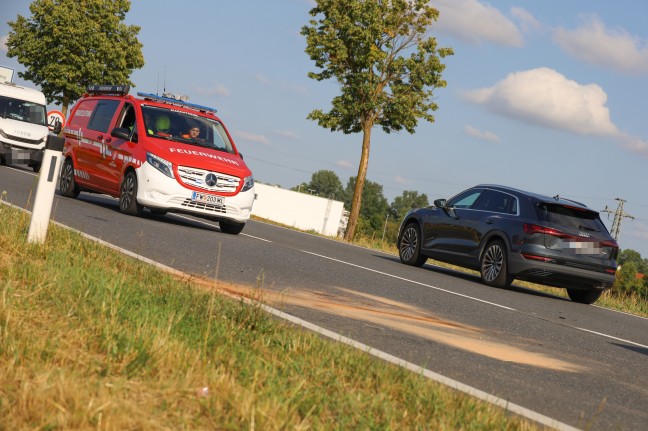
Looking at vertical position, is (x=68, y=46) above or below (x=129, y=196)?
above

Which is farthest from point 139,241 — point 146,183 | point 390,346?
point 390,346

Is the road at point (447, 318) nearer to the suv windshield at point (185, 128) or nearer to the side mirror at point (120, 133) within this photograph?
the side mirror at point (120, 133)

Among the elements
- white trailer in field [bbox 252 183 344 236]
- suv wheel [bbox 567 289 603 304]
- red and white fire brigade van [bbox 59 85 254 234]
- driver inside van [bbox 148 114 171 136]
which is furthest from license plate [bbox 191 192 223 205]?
white trailer in field [bbox 252 183 344 236]

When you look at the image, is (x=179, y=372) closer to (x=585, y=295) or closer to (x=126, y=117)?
(x=585, y=295)

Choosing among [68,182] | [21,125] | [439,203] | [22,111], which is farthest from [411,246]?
[22,111]

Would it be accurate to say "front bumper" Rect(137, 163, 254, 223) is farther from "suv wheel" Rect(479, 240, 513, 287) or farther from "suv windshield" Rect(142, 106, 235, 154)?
"suv wheel" Rect(479, 240, 513, 287)

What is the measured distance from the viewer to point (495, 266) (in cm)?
1577

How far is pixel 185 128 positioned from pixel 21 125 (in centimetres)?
1561

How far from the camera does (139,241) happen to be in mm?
12492

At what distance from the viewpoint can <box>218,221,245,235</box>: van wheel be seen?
17.1 m

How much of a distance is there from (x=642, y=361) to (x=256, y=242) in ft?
27.3

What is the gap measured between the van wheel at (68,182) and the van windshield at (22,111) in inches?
512

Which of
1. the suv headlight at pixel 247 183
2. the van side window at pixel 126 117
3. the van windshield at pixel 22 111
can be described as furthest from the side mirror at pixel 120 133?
→ the van windshield at pixel 22 111

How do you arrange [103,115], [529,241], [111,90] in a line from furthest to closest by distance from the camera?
[111,90]
[103,115]
[529,241]
